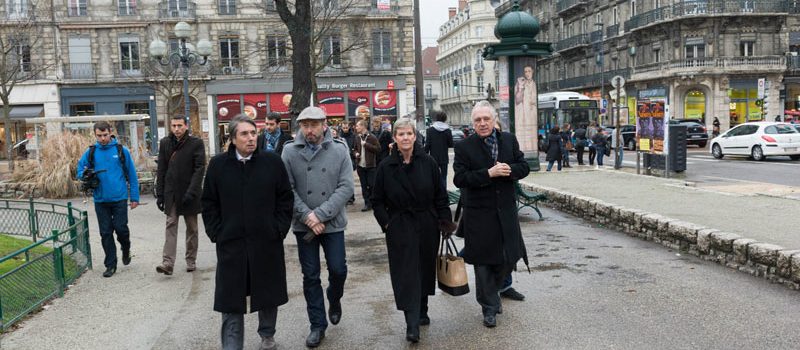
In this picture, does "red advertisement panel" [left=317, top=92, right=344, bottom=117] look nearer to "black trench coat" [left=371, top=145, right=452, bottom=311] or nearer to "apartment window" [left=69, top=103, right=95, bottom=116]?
"apartment window" [left=69, top=103, right=95, bottom=116]

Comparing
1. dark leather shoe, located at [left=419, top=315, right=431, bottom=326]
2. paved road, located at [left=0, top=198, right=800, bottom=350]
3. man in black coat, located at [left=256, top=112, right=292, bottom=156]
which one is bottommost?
paved road, located at [left=0, top=198, right=800, bottom=350]

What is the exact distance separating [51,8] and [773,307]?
42501mm

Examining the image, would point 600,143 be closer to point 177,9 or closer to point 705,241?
point 705,241

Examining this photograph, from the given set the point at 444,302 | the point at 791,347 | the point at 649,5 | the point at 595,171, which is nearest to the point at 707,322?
the point at 791,347

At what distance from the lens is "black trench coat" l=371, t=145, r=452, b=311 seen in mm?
5137

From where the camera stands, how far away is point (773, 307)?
580 cm

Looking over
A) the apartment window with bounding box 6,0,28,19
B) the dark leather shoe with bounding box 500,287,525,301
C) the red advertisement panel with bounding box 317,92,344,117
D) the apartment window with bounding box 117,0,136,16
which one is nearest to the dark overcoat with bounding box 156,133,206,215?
the dark leather shoe with bounding box 500,287,525,301

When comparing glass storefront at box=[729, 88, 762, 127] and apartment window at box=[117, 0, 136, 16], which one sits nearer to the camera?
apartment window at box=[117, 0, 136, 16]

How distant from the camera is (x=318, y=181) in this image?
5.36m

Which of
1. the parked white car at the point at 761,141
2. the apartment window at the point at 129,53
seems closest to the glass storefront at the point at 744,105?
the parked white car at the point at 761,141

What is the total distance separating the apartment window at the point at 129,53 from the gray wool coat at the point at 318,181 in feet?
128

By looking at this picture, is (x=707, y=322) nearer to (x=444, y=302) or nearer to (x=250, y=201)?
(x=444, y=302)

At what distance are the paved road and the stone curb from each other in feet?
0.55

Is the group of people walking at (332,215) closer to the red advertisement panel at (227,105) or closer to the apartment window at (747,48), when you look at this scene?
the red advertisement panel at (227,105)
